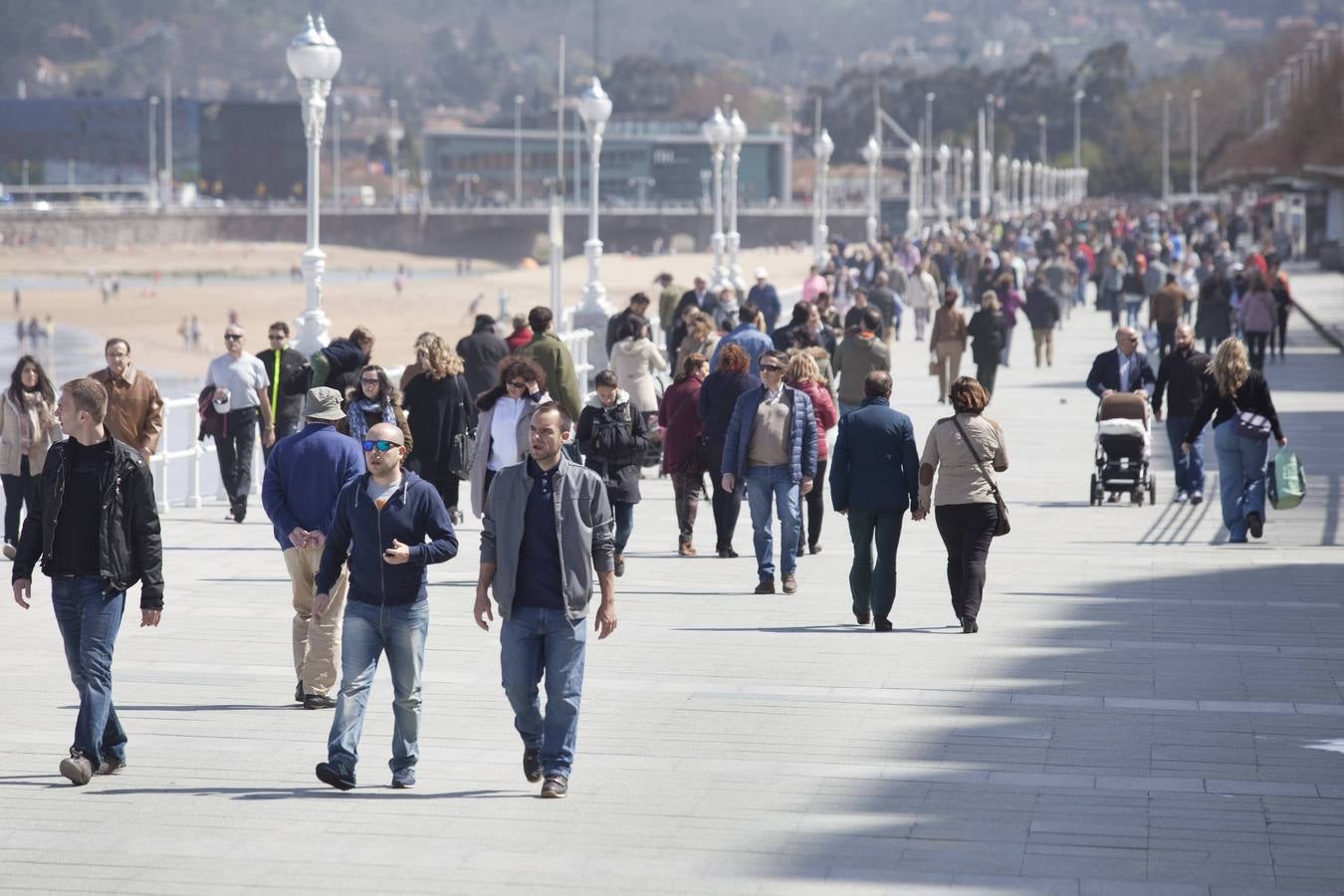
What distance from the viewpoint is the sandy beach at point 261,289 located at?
3260 inches

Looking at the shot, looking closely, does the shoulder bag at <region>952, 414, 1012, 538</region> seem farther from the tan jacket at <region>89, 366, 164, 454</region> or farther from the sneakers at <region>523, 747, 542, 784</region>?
the tan jacket at <region>89, 366, 164, 454</region>

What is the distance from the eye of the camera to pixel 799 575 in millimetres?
13922

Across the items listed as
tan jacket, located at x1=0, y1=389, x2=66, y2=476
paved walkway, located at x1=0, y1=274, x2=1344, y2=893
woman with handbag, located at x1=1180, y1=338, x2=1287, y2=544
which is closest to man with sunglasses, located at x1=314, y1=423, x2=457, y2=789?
paved walkway, located at x1=0, y1=274, x2=1344, y2=893

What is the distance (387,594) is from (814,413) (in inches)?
234

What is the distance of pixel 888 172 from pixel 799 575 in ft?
618

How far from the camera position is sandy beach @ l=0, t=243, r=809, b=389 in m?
82.8

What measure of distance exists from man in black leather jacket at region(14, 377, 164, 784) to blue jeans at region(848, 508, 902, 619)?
4554mm

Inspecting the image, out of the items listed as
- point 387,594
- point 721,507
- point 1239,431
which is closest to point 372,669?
point 387,594

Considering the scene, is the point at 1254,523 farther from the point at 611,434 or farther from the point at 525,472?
the point at 525,472

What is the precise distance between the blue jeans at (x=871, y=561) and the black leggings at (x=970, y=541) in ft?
0.93

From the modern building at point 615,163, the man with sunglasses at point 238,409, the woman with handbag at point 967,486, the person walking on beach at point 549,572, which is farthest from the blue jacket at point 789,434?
the modern building at point 615,163

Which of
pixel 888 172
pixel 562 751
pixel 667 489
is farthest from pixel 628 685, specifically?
pixel 888 172

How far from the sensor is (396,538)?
8211 millimetres

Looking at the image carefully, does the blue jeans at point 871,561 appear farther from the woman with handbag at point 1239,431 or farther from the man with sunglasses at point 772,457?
the woman with handbag at point 1239,431
